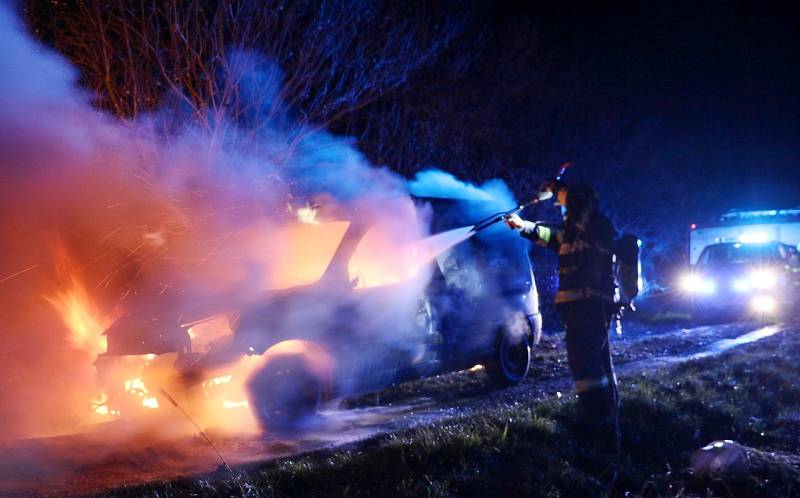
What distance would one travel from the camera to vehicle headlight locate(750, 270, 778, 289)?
14.6 metres

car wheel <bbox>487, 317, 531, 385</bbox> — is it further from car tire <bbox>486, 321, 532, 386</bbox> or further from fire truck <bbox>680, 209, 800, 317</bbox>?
fire truck <bbox>680, 209, 800, 317</bbox>

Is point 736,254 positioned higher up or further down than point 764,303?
higher up

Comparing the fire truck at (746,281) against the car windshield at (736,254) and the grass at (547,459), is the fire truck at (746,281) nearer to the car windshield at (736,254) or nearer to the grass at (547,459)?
the car windshield at (736,254)

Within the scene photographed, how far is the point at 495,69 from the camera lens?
1555cm

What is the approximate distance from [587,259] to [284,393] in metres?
2.98

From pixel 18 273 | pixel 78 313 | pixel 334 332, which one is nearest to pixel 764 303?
pixel 334 332

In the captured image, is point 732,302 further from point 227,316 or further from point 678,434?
point 227,316

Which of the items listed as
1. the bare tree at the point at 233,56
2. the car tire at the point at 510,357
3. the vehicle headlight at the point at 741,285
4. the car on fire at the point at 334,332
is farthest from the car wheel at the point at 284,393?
the vehicle headlight at the point at 741,285

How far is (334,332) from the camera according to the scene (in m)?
6.42

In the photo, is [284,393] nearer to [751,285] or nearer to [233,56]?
[233,56]

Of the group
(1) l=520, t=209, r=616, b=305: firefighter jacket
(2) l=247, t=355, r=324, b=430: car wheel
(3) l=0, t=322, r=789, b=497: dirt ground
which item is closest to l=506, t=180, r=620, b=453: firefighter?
(1) l=520, t=209, r=616, b=305: firefighter jacket

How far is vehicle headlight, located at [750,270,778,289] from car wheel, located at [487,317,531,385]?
850cm

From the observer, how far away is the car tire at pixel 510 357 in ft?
26.9

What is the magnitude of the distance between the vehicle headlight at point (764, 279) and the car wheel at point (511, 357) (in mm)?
8504
